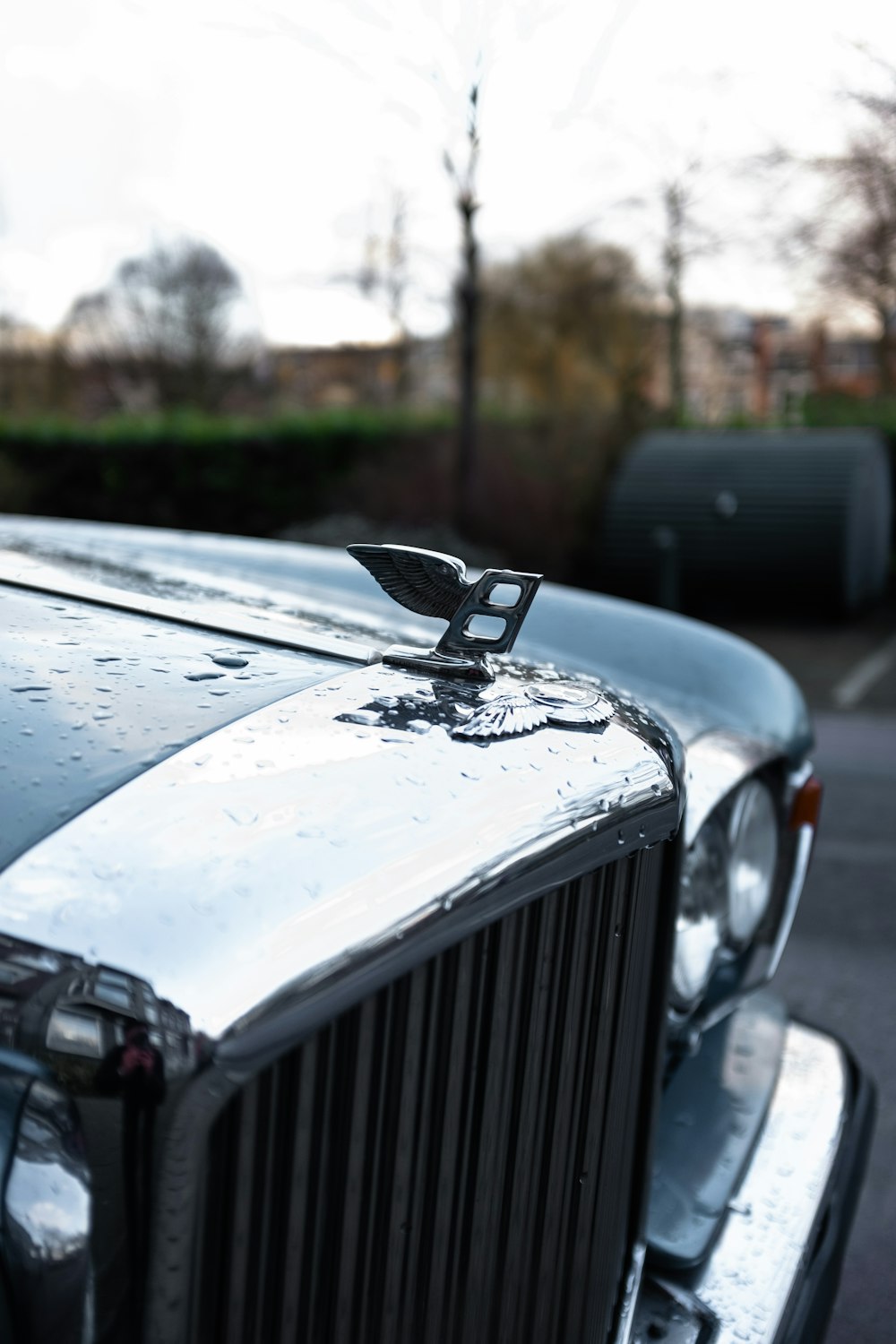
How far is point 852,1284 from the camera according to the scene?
Result: 7.06 ft

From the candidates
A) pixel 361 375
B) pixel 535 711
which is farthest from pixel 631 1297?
pixel 361 375

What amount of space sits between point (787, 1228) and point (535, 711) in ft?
2.54

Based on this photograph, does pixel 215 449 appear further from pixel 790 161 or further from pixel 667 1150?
pixel 667 1150

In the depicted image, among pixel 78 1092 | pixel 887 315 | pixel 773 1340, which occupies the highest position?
pixel 887 315

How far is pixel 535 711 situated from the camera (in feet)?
3.90

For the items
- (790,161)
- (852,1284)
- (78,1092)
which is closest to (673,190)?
(790,161)

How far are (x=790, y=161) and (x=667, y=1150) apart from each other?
14675 mm

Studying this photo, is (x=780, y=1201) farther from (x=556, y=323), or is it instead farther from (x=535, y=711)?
(x=556, y=323)

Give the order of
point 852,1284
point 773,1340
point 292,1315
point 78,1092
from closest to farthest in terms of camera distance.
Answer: point 78,1092, point 292,1315, point 773,1340, point 852,1284

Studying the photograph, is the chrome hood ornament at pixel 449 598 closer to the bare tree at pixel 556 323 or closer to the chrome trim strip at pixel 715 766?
the chrome trim strip at pixel 715 766

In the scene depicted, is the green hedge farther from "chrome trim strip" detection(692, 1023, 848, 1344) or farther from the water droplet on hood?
the water droplet on hood

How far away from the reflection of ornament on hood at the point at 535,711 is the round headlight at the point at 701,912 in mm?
402

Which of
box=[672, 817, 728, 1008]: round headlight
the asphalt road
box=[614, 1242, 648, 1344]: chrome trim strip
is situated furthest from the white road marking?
box=[614, 1242, 648, 1344]: chrome trim strip

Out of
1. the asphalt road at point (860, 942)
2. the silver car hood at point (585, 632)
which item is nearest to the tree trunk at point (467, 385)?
the asphalt road at point (860, 942)
